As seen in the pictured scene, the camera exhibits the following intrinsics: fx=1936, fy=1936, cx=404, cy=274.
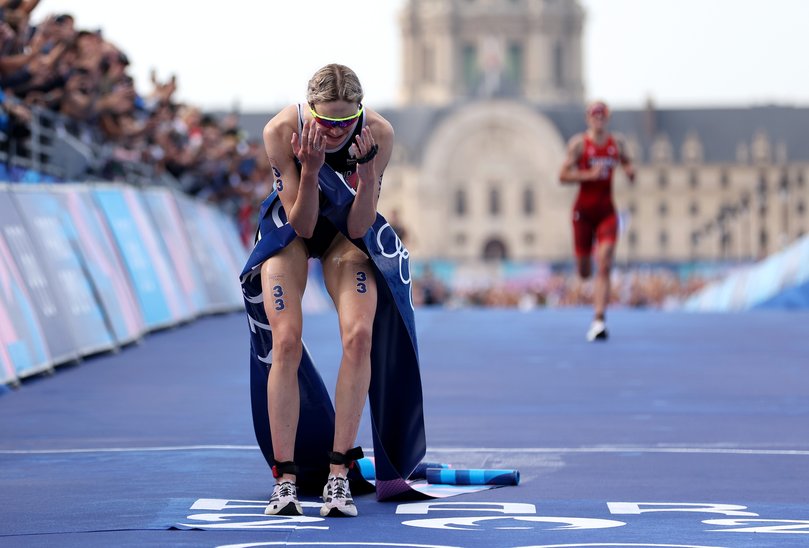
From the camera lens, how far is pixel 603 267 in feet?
52.7

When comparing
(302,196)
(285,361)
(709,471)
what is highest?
(302,196)

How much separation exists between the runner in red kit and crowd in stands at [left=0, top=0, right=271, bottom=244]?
14.8ft

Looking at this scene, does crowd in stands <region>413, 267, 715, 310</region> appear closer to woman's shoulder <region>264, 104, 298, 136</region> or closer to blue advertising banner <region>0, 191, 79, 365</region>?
blue advertising banner <region>0, 191, 79, 365</region>

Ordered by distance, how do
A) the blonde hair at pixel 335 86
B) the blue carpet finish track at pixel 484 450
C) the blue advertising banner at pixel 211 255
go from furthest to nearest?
the blue advertising banner at pixel 211 255 → the blonde hair at pixel 335 86 → the blue carpet finish track at pixel 484 450

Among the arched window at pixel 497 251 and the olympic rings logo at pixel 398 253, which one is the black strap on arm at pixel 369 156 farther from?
the arched window at pixel 497 251

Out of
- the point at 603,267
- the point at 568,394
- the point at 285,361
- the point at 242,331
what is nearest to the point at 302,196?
the point at 285,361

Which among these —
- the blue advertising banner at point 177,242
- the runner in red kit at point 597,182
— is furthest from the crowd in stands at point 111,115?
the runner in red kit at point 597,182

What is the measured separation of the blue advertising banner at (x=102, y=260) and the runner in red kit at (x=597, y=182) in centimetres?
381

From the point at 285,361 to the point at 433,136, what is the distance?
145940 mm

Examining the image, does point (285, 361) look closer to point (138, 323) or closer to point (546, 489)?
point (546, 489)

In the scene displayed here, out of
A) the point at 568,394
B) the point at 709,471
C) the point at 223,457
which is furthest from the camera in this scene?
the point at 568,394

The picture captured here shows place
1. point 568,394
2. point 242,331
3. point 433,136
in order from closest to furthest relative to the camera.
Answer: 1. point 568,394
2. point 242,331
3. point 433,136

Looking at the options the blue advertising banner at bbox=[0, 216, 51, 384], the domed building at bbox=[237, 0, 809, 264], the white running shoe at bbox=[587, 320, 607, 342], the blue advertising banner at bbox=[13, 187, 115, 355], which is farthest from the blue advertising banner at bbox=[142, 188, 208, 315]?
the domed building at bbox=[237, 0, 809, 264]

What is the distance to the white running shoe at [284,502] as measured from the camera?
258 inches
